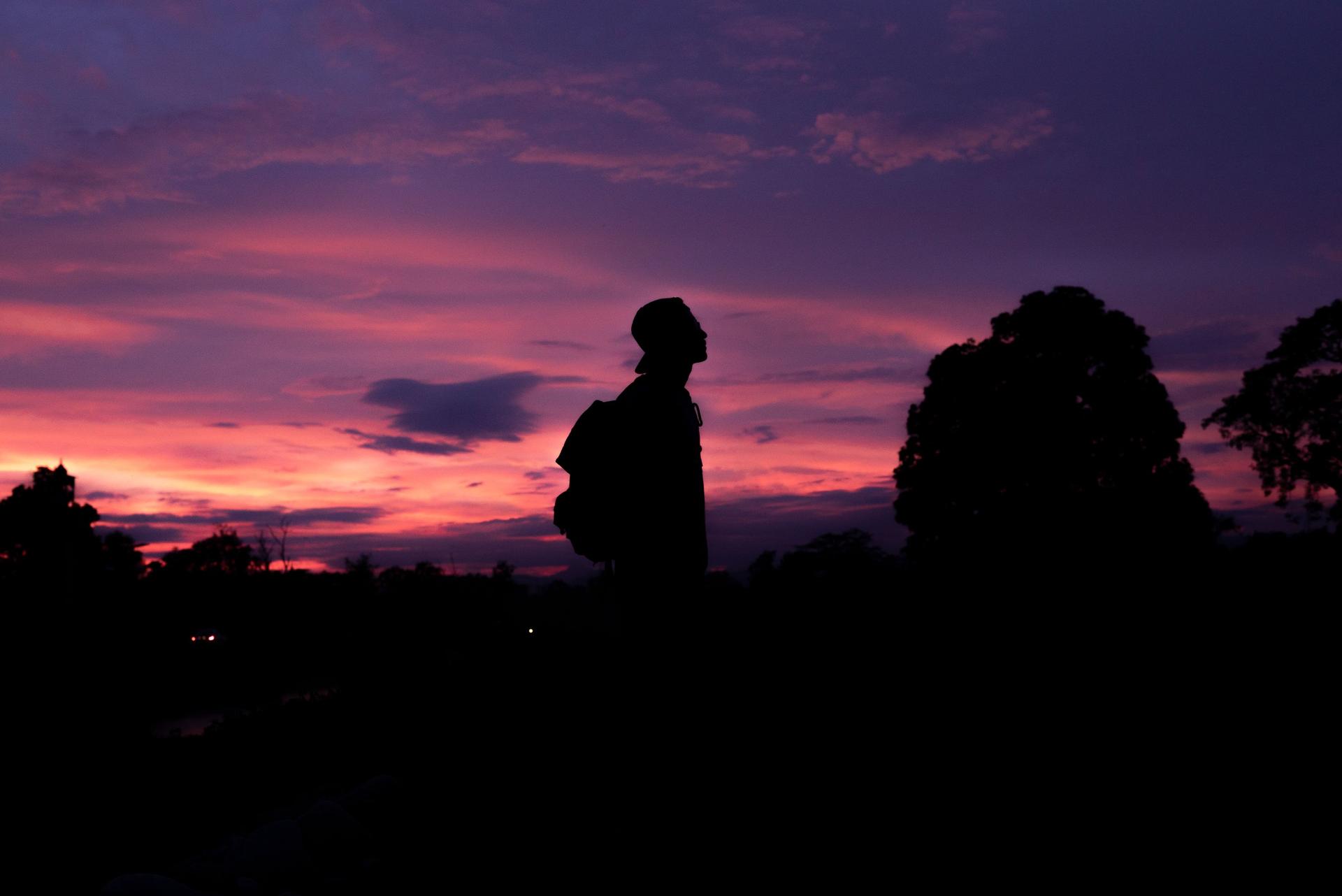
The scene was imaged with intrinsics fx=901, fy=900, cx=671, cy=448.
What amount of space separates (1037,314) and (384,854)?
28.3 meters

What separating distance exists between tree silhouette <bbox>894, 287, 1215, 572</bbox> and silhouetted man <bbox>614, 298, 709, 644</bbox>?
75.6 feet

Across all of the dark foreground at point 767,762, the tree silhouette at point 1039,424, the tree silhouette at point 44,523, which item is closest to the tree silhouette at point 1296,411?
the tree silhouette at point 1039,424

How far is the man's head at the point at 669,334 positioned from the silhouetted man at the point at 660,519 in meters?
0.17

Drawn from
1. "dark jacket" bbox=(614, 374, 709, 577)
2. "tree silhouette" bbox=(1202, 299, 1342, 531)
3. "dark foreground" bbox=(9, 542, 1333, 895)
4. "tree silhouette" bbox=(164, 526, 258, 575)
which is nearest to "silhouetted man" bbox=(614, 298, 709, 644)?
"dark jacket" bbox=(614, 374, 709, 577)

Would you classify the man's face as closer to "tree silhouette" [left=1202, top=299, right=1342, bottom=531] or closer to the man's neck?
the man's neck

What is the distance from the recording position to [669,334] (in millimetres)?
4051

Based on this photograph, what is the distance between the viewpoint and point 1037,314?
29312mm

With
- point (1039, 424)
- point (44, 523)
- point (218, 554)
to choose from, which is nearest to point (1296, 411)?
point (1039, 424)

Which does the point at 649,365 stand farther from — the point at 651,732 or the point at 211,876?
the point at 211,876

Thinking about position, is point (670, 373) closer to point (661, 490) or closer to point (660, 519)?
point (661, 490)

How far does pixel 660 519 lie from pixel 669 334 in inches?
33.2

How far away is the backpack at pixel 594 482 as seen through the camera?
3.92 metres

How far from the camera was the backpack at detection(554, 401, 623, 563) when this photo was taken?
3.92 meters

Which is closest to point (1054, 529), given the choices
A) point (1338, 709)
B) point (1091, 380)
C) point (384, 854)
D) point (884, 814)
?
point (1338, 709)
